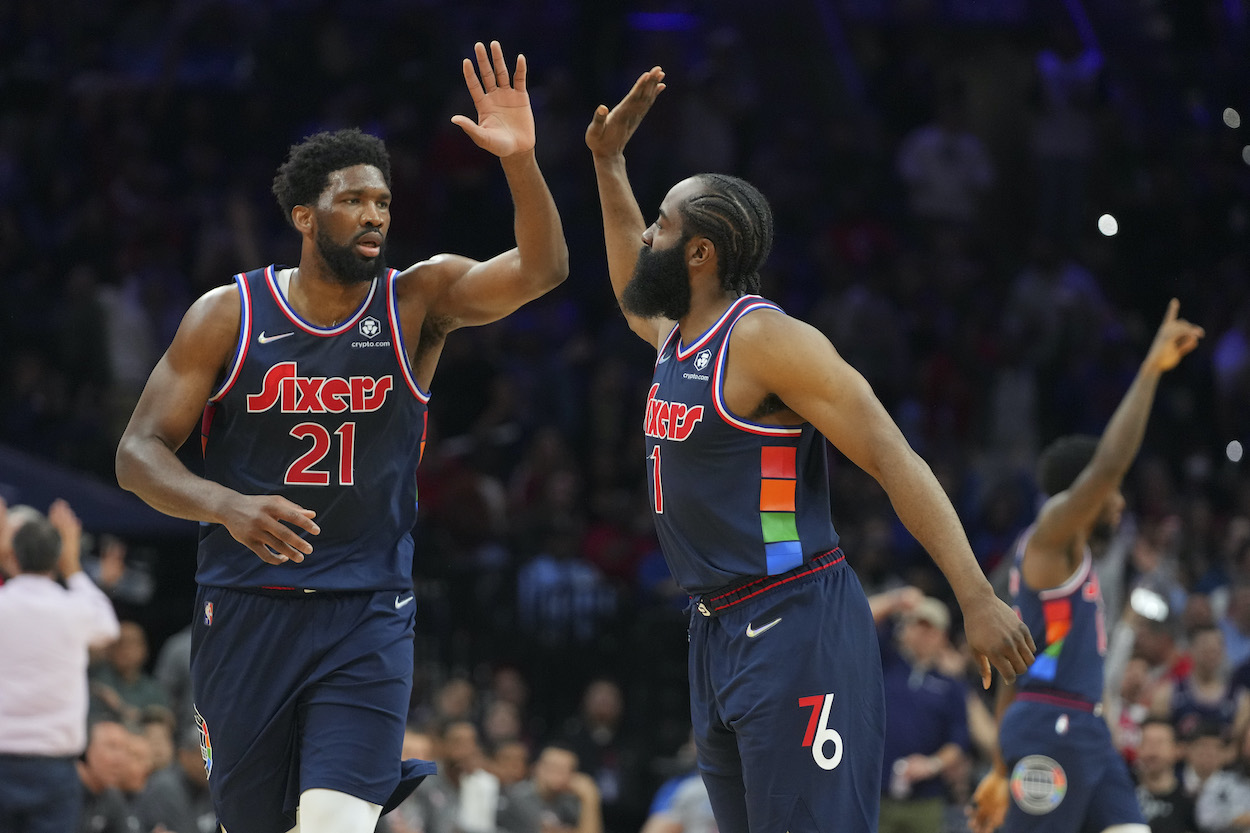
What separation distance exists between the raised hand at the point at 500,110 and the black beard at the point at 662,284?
0.59 meters

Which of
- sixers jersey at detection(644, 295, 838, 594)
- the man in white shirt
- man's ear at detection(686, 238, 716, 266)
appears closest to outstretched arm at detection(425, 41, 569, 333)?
man's ear at detection(686, 238, 716, 266)

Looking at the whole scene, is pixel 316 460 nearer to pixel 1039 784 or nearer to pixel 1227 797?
pixel 1039 784

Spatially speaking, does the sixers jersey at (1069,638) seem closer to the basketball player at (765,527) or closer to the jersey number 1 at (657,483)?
the basketball player at (765,527)

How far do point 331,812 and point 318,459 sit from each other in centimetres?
107

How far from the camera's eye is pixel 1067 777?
21.2 feet

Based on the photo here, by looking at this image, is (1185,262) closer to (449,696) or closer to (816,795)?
(449,696)

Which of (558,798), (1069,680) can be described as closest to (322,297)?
(1069,680)

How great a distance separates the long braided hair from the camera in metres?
4.91

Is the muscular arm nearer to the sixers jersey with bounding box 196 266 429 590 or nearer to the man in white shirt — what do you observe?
the sixers jersey with bounding box 196 266 429 590

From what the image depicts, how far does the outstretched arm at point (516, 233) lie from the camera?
204 inches

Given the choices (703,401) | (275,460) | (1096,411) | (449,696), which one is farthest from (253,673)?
(1096,411)

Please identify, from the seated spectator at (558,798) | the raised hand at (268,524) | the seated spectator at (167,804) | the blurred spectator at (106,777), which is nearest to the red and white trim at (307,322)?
the raised hand at (268,524)

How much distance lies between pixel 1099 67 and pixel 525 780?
9.27 meters

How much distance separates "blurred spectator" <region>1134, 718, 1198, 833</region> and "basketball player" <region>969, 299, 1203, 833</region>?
Answer: 3366mm
